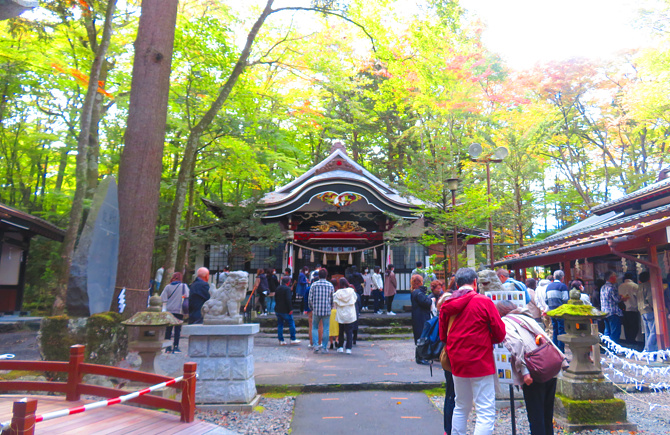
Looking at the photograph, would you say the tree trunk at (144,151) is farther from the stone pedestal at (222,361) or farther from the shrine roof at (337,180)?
the shrine roof at (337,180)

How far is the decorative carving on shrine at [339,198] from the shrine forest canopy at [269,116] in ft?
5.74

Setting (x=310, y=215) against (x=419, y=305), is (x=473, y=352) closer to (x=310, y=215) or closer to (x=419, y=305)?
(x=419, y=305)

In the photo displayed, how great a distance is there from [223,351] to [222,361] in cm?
12

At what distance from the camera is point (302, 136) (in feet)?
80.9

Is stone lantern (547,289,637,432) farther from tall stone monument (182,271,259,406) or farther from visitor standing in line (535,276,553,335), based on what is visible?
tall stone monument (182,271,259,406)

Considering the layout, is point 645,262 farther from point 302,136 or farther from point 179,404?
point 302,136

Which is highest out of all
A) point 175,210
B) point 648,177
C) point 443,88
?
point 443,88

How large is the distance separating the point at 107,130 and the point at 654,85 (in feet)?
64.1

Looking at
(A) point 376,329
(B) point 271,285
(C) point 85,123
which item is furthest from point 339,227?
(C) point 85,123

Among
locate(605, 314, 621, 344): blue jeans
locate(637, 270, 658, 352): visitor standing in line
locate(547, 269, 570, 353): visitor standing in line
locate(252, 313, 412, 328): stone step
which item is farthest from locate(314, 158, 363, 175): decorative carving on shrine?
locate(637, 270, 658, 352): visitor standing in line

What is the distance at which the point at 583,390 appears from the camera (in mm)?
4648

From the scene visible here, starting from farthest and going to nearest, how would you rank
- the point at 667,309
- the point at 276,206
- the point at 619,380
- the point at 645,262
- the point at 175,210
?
the point at 276,206, the point at 175,210, the point at 667,309, the point at 645,262, the point at 619,380

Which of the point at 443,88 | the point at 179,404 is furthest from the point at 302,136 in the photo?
the point at 179,404

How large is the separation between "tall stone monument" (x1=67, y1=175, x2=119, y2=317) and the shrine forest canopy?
0.70 ft
